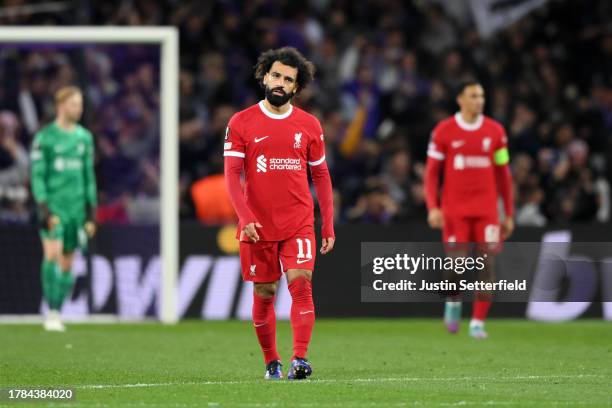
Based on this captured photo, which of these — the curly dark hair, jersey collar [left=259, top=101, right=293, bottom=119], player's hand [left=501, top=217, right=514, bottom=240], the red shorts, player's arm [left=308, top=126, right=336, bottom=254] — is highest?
the curly dark hair

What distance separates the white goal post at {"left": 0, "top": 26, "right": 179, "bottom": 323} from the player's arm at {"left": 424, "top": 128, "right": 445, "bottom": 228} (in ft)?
10.9

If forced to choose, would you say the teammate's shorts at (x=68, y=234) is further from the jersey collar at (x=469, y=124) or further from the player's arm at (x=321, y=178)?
the player's arm at (x=321, y=178)

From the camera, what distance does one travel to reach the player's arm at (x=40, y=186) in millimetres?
14688

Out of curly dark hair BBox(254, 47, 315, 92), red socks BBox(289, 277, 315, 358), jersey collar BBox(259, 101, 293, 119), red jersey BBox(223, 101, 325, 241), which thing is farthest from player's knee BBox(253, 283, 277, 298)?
curly dark hair BBox(254, 47, 315, 92)

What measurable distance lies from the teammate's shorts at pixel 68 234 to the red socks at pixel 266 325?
5.81 metres

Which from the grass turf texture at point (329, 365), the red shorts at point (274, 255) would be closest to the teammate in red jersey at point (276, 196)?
the red shorts at point (274, 255)

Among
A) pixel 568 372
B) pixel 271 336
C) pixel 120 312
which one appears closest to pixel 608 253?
pixel 120 312

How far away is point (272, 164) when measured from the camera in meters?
9.40

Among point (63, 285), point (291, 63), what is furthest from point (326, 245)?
point (63, 285)

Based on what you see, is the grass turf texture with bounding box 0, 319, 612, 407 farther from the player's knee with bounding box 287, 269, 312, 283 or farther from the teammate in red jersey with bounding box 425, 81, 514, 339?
the teammate in red jersey with bounding box 425, 81, 514, 339

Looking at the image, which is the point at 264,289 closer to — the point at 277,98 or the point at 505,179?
the point at 277,98

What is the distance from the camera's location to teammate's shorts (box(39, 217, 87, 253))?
48.8 feet

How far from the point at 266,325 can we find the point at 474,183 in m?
4.87

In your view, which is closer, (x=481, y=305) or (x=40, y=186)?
(x=481, y=305)
